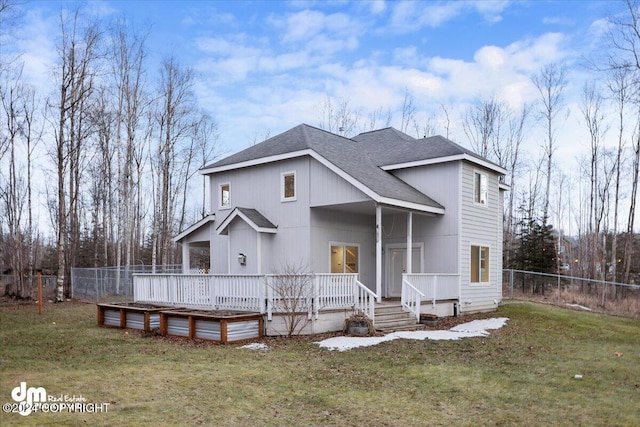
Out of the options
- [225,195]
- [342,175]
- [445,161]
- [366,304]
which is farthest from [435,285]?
[225,195]

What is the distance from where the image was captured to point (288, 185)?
15859 millimetres

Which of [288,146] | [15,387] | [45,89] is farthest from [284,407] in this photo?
[45,89]

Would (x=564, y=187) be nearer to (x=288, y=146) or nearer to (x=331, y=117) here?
(x=331, y=117)

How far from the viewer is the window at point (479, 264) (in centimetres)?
1686

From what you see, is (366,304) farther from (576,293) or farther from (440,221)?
(576,293)

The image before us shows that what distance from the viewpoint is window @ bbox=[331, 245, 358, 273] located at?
1612 centimetres

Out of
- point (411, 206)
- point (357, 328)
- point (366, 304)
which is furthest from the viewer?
point (411, 206)

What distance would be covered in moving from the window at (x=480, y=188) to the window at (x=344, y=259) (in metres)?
4.51

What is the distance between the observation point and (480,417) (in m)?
5.85

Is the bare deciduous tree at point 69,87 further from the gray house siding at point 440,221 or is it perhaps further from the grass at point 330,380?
the gray house siding at point 440,221

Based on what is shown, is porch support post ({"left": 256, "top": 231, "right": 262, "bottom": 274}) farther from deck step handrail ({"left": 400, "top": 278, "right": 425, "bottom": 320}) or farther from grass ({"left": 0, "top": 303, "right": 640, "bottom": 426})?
deck step handrail ({"left": 400, "top": 278, "right": 425, "bottom": 320})

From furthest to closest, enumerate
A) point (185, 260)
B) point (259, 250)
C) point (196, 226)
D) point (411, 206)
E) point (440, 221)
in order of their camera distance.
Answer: point (185, 260) < point (196, 226) < point (440, 221) < point (259, 250) < point (411, 206)

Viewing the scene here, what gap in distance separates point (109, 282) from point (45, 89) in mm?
9748

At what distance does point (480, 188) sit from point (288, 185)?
6706mm
